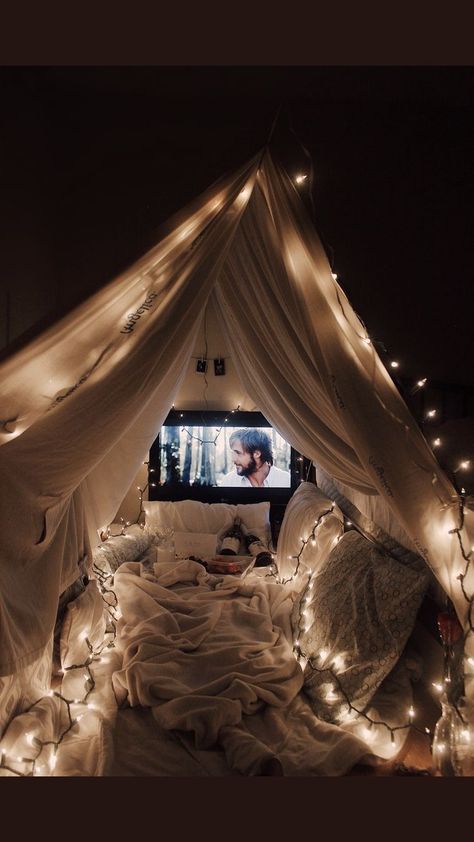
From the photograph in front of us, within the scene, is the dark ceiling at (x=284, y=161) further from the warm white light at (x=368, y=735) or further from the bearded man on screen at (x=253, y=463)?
the warm white light at (x=368, y=735)

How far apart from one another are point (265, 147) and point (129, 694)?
6.64ft

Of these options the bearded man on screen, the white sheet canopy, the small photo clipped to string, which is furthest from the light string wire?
the small photo clipped to string

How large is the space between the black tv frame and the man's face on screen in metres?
0.14

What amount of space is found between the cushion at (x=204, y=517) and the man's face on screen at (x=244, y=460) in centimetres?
33

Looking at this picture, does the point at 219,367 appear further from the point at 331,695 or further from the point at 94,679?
the point at 331,695

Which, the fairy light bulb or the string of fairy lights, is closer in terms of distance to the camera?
the string of fairy lights

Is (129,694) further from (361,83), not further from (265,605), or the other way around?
(361,83)

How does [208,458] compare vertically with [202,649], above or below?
above

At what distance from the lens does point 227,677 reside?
1945 mm

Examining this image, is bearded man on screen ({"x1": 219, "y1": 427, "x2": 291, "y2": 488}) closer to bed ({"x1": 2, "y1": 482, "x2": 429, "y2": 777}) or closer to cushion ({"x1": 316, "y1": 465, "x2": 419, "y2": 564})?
cushion ({"x1": 316, "y1": 465, "x2": 419, "y2": 564})

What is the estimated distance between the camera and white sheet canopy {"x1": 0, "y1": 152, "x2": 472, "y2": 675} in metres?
1.51

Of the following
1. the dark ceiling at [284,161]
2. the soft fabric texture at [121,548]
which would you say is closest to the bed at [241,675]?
the soft fabric texture at [121,548]

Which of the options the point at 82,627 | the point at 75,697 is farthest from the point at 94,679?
the point at 82,627

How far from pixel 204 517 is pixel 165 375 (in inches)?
87.6
